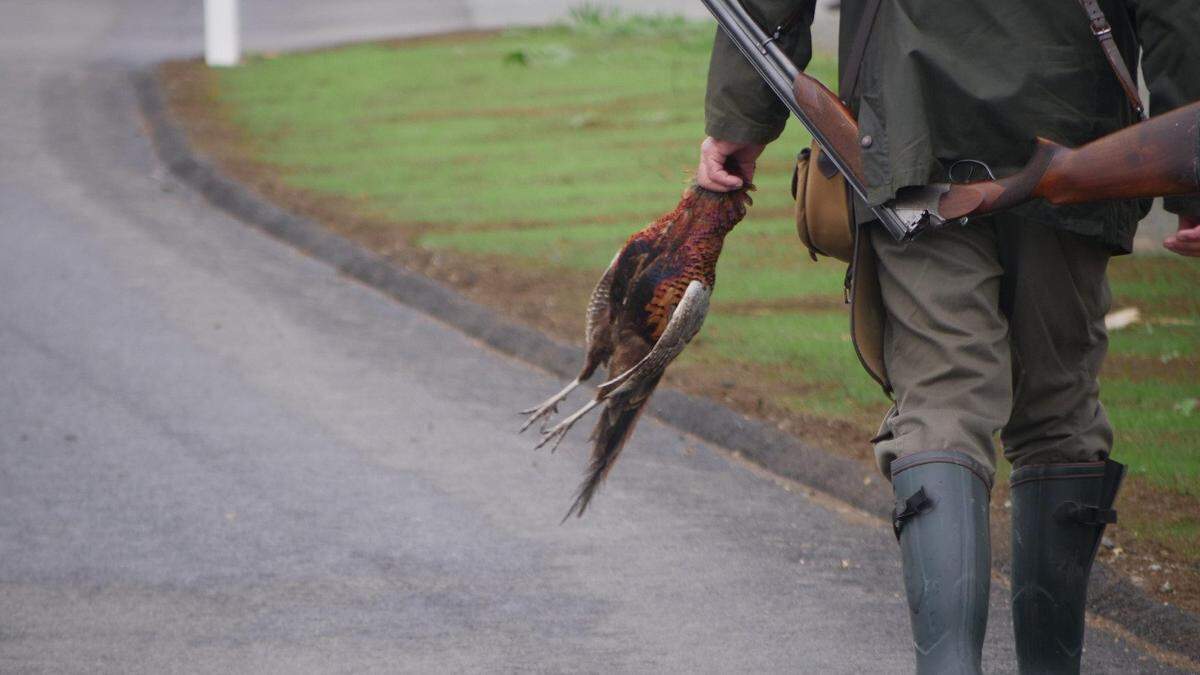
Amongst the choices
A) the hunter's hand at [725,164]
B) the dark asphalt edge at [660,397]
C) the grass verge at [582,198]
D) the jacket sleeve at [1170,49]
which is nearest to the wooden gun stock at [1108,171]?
the jacket sleeve at [1170,49]

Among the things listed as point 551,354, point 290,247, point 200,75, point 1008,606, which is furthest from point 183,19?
point 1008,606

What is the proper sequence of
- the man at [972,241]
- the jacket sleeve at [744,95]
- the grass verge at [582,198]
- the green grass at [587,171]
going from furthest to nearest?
the green grass at [587,171], the grass verge at [582,198], the jacket sleeve at [744,95], the man at [972,241]

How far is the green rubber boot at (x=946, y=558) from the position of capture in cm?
325

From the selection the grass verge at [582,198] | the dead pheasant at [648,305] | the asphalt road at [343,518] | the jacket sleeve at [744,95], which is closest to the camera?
the jacket sleeve at [744,95]

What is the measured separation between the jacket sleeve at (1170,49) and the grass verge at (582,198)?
76.4 inches

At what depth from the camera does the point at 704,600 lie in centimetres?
481

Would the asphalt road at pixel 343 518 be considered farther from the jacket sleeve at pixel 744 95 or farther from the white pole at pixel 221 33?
the white pole at pixel 221 33

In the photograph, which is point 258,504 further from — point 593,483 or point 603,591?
point 593,483

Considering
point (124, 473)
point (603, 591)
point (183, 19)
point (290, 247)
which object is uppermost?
point (603, 591)

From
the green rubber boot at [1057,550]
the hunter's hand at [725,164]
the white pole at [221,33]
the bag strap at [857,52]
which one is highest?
the bag strap at [857,52]

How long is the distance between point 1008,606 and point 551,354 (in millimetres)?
3389

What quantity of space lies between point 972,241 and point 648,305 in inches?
34.6

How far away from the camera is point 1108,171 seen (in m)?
3.23

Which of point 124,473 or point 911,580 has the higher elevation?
point 911,580
